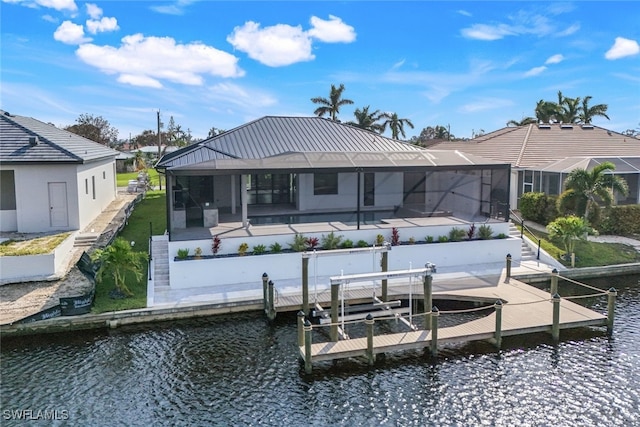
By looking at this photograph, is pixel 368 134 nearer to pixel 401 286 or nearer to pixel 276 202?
pixel 276 202

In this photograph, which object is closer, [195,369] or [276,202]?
[195,369]

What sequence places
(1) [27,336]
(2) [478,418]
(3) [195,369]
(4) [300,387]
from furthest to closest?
(1) [27,336] < (3) [195,369] < (4) [300,387] < (2) [478,418]

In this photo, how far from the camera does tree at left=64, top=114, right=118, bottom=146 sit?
59322 millimetres

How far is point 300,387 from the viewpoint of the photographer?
1011cm

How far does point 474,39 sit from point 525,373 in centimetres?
1945

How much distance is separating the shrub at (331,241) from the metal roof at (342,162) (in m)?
2.55

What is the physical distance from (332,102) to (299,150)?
29662 millimetres

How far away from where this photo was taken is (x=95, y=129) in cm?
6038

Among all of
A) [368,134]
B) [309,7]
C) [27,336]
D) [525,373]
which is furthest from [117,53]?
[525,373]

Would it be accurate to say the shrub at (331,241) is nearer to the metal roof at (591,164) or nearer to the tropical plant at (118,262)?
the tropical plant at (118,262)

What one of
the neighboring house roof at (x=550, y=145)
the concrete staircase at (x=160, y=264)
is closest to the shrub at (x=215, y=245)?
the concrete staircase at (x=160, y=264)

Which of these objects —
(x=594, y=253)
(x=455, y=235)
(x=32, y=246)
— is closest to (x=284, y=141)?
(x=455, y=235)

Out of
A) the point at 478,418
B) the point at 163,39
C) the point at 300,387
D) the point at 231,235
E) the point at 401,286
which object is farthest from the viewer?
the point at 163,39

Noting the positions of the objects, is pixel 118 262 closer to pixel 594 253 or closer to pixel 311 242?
pixel 311 242
